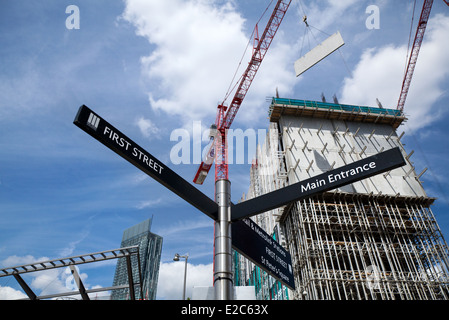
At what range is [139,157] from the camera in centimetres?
425

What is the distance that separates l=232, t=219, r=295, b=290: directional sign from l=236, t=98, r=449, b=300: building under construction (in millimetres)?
27221

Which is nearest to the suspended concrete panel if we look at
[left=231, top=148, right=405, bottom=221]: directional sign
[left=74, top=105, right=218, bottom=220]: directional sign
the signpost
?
[left=231, top=148, right=405, bottom=221]: directional sign

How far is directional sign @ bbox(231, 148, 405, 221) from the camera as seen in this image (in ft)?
15.1

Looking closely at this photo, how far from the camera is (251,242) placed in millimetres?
5082

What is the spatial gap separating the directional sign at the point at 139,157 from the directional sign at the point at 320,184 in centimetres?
55

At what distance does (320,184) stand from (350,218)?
33600 mm

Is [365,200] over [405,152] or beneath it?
beneath

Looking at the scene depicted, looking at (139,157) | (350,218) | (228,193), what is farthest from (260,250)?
(350,218)

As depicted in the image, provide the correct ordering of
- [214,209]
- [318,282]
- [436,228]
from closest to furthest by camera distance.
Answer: [214,209] → [318,282] → [436,228]

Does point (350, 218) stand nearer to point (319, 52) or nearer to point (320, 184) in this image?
point (319, 52)
